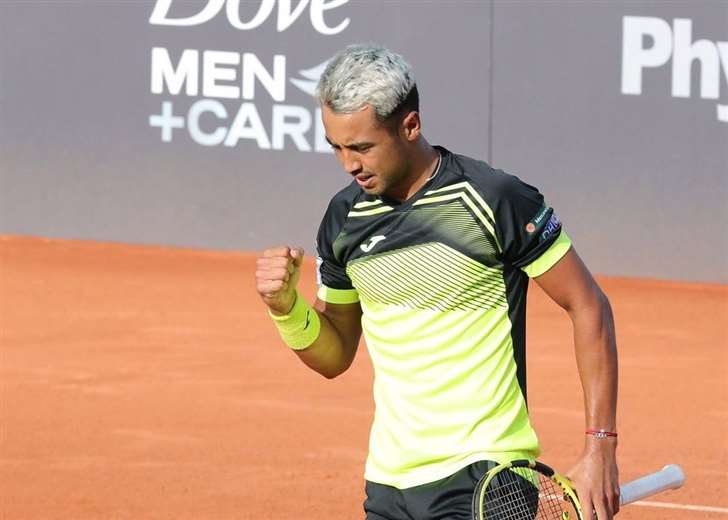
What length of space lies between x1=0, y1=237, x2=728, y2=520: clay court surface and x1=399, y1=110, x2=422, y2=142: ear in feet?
12.7

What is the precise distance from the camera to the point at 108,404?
9664 millimetres

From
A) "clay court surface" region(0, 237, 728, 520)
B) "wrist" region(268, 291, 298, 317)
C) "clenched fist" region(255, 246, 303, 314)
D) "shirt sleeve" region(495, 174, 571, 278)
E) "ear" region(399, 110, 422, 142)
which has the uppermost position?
"ear" region(399, 110, 422, 142)

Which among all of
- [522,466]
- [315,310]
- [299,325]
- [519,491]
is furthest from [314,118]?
[522,466]

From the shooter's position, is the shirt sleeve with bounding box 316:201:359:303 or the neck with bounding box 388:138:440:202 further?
the shirt sleeve with bounding box 316:201:359:303

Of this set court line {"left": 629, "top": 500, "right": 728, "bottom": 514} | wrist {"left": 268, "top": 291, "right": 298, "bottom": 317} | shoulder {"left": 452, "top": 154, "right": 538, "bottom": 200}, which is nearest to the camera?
shoulder {"left": 452, "top": 154, "right": 538, "bottom": 200}

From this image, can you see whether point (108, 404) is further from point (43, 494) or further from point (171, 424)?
point (43, 494)

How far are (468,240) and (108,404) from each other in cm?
610

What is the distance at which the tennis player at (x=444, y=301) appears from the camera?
12.5 ft

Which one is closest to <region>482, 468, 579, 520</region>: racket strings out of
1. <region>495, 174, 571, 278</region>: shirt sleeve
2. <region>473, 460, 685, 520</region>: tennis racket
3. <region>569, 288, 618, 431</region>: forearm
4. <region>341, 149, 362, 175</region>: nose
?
<region>473, 460, 685, 520</region>: tennis racket

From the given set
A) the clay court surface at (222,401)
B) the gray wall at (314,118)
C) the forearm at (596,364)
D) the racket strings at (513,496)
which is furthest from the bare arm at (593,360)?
the gray wall at (314,118)

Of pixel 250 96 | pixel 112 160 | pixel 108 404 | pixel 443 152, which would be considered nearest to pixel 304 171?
pixel 250 96

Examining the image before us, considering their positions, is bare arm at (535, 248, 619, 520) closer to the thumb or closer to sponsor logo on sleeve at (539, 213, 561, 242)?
sponsor logo on sleeve at (539, 213, 561, 242)

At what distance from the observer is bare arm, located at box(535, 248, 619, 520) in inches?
149

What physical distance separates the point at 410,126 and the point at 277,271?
500mm
